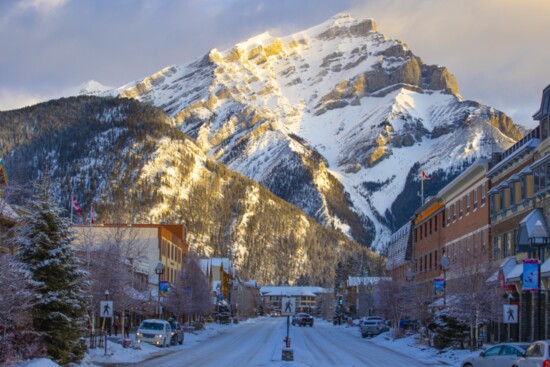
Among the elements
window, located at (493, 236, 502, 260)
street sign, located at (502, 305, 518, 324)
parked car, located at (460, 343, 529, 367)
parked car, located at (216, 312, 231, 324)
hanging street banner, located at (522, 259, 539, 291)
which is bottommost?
parked car, located at (216, 312, 231, 324)

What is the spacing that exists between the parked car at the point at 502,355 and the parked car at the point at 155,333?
79.2ft

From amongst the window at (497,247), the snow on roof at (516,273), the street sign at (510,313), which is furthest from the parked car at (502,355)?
the window at (497,247)

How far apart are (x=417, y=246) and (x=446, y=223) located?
16.6m

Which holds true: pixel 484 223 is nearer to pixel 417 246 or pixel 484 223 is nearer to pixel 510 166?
pixel 510 166

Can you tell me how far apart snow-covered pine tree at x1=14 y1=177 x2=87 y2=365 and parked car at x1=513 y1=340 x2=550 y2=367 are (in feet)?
50.7

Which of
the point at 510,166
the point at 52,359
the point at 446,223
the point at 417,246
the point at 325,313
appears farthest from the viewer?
the point at 325,313

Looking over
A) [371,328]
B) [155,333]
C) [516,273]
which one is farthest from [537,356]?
[371,328]

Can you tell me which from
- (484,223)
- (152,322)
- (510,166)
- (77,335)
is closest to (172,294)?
(152,322)

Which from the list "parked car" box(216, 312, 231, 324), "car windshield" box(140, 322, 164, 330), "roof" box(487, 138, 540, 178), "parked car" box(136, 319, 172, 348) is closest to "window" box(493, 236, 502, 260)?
"roof" box(487, 138, 540, 178)

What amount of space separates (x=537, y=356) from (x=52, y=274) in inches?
658

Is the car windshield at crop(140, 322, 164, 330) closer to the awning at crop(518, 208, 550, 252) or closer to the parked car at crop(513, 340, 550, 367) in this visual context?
the awning at crop(518, 208, 550, 252)

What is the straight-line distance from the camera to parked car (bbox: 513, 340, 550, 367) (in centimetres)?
2298

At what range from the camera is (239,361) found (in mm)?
37406

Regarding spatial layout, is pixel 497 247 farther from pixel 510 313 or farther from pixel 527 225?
pixel 510 313
